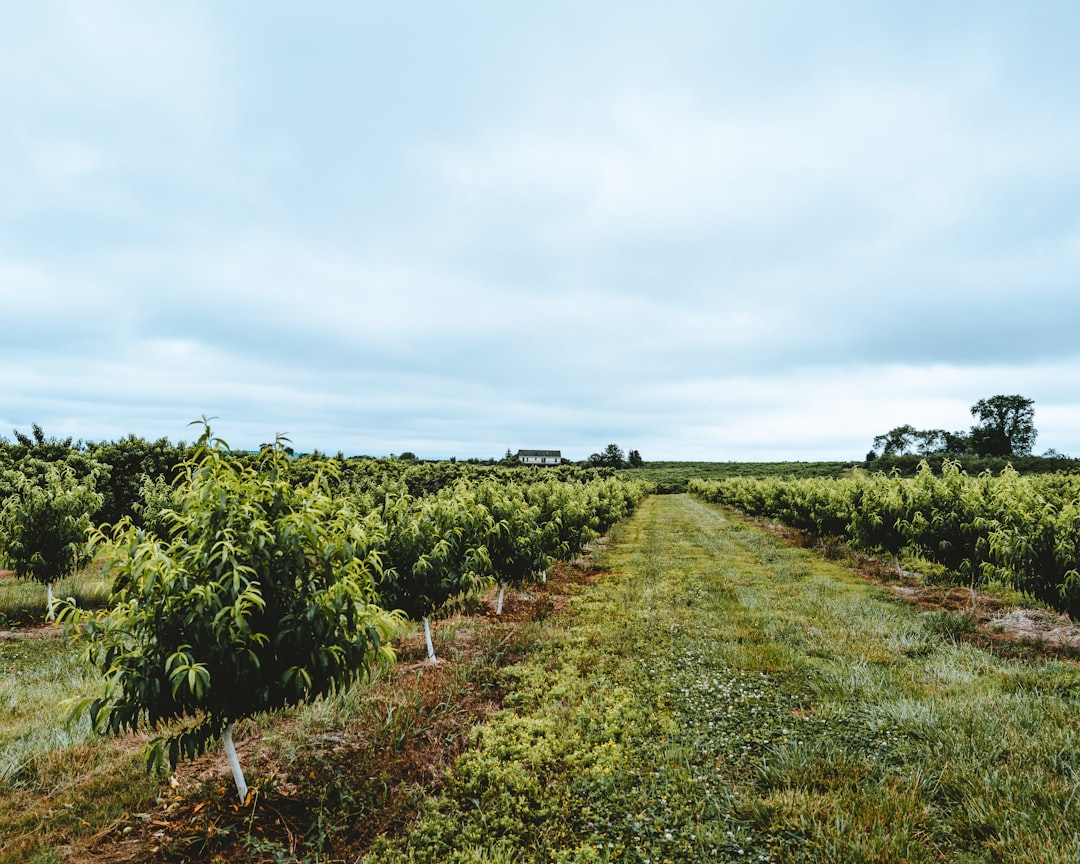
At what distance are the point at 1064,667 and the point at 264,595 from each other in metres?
12.2

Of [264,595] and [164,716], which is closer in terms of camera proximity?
[164,716]

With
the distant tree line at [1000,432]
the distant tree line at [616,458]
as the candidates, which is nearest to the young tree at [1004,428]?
the distant tree line at [1000,432]

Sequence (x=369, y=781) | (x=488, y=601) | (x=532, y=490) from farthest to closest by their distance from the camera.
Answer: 1. (x=532, y=490)
2. (x=488, y=601)
3. (x=369, y=781)

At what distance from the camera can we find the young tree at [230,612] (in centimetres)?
404

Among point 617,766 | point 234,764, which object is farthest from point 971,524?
point 234,764

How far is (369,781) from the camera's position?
544 cm

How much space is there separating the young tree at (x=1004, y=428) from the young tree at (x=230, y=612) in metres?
Answer: 126

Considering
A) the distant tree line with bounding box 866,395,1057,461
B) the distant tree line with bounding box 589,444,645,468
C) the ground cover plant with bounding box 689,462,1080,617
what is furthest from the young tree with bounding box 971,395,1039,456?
the ground cover plant with bounding box 689,462,1080,617

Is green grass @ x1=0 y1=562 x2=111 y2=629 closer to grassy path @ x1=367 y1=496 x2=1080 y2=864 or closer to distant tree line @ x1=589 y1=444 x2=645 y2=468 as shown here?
grassy path @ x1=367 y1=496 x2=1080 y2=864

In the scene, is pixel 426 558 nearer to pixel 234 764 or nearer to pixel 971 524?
pixel 234 764

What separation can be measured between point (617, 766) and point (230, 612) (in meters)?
4.41

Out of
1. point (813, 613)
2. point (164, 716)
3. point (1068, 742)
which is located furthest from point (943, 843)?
point (813, 613)

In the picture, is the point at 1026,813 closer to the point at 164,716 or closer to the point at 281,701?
the point at 281,701

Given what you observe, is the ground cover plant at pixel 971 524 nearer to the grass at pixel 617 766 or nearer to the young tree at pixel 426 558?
the grass at pixel 617 766
